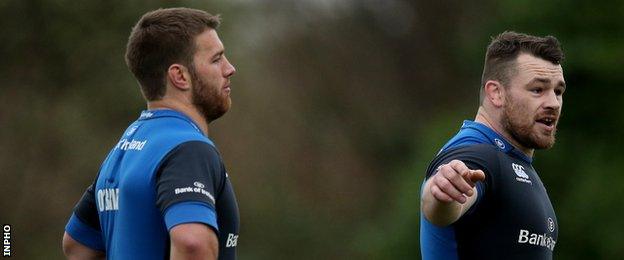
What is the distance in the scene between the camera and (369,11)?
3241 cm

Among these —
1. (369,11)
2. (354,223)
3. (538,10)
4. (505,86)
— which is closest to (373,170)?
(354,223)

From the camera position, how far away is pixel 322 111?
1275 inches

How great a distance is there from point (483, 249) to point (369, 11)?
2585 cm

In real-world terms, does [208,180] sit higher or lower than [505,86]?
lower

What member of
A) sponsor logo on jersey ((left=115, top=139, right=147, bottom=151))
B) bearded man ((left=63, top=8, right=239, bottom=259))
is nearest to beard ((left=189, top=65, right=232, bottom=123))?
bearded man ((left=63, top=8, right=239, bottom=259))

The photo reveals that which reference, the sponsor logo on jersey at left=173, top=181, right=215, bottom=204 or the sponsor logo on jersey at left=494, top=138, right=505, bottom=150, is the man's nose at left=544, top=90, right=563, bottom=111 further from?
the sponsor logo on jersey at left=173, top=181, right=215, bottom=204

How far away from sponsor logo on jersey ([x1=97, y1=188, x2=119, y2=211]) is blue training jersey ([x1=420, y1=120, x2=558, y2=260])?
1405 mm

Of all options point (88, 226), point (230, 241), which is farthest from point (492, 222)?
point (88, 226)

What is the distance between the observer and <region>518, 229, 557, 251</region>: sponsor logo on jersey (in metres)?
6.79

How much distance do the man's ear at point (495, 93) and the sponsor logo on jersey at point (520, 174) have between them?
39 cm

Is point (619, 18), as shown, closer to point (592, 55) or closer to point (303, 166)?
point (592, 55)

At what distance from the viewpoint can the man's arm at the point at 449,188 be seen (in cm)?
586

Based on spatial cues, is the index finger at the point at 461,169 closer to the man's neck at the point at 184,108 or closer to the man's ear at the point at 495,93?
the man's neck at the point at 184,108

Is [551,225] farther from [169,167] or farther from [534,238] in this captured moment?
[169,167]
